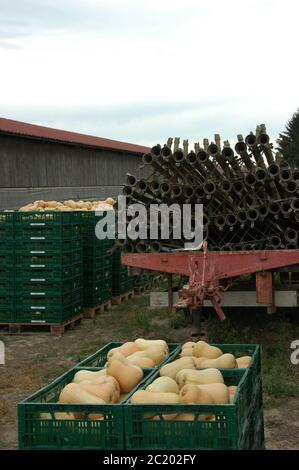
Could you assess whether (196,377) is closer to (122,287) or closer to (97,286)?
(97,286)

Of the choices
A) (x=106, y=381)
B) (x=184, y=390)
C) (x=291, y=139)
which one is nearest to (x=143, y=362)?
(x=106, y=381)

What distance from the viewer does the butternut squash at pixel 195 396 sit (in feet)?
12.7

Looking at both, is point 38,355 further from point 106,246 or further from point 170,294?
point 106,246

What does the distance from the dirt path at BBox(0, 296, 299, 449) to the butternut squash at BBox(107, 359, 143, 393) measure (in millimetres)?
2043

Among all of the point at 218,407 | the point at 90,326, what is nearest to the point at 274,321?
the point at 90,326

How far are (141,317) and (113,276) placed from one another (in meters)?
2.51

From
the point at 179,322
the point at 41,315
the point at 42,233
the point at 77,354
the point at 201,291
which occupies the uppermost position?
the point at 42,233

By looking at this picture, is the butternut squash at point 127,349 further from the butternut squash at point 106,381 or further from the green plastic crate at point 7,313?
the green plastic crate at point 7,313

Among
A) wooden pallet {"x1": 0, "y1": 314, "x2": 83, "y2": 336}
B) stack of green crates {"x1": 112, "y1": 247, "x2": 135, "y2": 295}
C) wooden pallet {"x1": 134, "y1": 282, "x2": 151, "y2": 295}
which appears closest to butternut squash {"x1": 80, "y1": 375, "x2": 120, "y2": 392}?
wooden pallet {"x1": 0, "y1": 314, "x2": 83, "y2": 336}

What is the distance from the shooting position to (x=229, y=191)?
8.62 metres

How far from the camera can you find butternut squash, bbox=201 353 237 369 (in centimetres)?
473

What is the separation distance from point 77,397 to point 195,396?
27.0 inches

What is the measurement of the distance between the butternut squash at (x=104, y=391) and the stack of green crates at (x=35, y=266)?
6.95 m

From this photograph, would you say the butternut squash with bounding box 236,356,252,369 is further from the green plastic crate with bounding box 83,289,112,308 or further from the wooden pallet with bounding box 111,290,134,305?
the wooden pallet with bounding box 111,290,134,305
